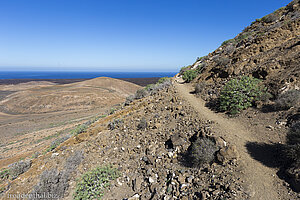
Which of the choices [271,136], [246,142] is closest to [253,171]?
[246,142]

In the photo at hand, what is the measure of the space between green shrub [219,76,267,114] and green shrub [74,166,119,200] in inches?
231

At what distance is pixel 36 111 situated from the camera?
3067cm

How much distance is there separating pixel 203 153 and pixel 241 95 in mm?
4085

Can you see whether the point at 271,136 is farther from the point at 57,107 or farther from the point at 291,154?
the point at 57,107

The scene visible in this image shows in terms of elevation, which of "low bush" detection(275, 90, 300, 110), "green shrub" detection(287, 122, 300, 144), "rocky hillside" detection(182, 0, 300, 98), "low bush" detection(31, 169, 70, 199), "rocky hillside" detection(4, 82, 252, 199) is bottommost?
"low bush" detection(31, 169, 70, 199)

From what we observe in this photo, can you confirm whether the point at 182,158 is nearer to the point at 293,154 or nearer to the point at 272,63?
the point at 293,154

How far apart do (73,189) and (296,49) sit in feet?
40.1

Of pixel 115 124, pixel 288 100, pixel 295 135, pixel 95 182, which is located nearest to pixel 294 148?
pixel 295 135

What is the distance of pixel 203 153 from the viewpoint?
4.13m

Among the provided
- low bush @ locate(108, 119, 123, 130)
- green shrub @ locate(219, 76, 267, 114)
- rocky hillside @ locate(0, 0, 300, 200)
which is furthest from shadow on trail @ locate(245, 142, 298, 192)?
low bush @ locate(108, 119, 123, 130)

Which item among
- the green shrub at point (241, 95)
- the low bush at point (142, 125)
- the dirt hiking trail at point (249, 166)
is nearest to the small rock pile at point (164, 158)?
the low bush at point (142, 125)

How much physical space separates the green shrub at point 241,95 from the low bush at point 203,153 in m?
2.95

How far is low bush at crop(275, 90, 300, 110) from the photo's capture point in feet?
16.5

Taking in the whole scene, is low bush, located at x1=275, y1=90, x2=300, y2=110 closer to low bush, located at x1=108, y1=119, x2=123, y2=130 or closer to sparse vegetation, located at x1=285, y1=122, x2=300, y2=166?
sparse vegetation, located at x1=285, y1=122, x2=300, y2=166
